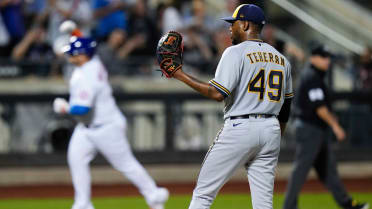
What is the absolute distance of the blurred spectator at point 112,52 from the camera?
13.9 metres

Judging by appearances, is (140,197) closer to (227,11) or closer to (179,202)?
(179,202)

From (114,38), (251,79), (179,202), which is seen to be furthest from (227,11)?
(251,79)

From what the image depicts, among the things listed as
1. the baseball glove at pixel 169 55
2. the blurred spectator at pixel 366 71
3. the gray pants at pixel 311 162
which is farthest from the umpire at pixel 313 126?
Result: the blurred spectator at pixel 366 71

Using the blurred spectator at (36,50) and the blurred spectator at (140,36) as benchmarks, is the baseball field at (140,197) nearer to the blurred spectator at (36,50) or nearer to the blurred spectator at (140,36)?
the blurred spectator at (36,50)

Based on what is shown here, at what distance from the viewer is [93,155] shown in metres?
8.41

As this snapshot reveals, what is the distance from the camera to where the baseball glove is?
18.5 feet

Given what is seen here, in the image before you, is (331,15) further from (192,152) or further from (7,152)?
(7,152)

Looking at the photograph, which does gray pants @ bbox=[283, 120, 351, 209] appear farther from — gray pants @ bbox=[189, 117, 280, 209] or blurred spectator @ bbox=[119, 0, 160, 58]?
blurred spectator @ bbox=[119, 0, 160, 58]

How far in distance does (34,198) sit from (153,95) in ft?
10.1

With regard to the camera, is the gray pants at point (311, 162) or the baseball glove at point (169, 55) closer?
the baseball glove at point (169, 55)

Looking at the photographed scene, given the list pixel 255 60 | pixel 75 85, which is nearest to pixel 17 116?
pixel 75 85

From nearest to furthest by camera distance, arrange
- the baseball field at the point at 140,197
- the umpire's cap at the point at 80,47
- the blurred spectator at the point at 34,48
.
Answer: the umpire's cap at the point at 80,47
the baseball field at the point at 140,197
the blurred spectator at the point at 34,48

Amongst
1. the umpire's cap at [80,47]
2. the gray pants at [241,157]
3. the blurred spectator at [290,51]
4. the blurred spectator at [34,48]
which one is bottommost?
the blurred spectator at [290,51]

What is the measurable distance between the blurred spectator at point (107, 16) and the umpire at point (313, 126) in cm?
625
